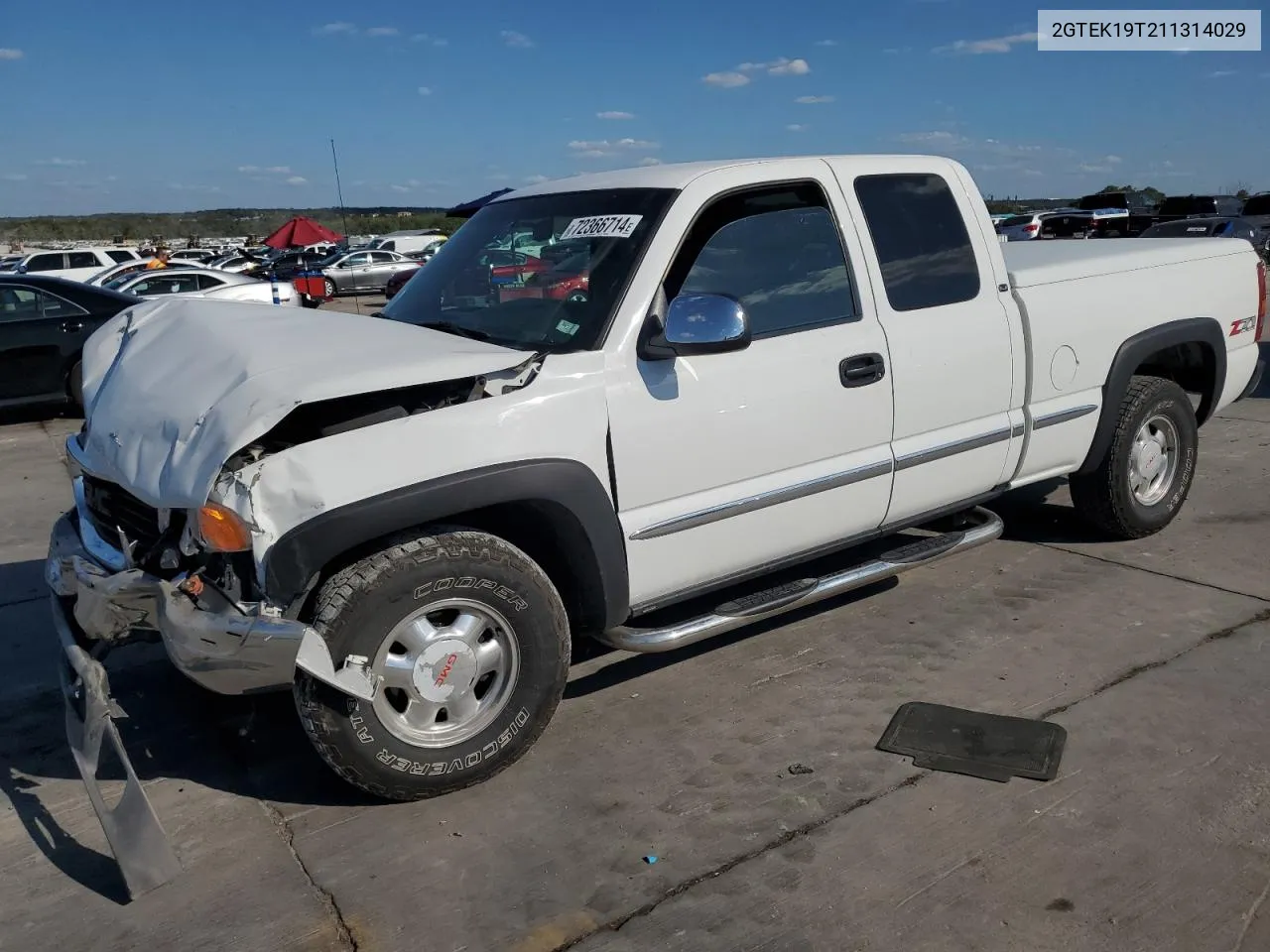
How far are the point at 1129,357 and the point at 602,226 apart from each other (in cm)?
279

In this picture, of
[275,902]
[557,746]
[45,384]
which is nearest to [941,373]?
[557,746]

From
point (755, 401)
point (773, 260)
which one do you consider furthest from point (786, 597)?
point (773, 260)

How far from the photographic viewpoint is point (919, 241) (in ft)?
14.4

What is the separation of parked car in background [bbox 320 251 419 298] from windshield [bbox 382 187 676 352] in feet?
88.2

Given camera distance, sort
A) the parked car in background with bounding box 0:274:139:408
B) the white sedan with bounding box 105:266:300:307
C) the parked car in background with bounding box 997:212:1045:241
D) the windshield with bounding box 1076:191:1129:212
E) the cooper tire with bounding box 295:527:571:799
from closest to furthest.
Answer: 1. the cooper tire with bounding box 295:527:571:799
2. the parked car in background with bounding box 0:274:139:408
3. the white sedan with bounding box 105:266:300:307
4. the parked car in background with bounding box 997:212:1045:241
5. the windshield with bounding box 1076:191:1129:212

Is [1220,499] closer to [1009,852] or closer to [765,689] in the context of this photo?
[765,689]

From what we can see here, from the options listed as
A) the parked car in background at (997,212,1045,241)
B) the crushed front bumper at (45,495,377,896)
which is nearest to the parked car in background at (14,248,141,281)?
the parked car in background at (997,212,1045,241)

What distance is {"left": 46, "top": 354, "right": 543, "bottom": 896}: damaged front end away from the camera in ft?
9.57

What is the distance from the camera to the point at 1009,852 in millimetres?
2986

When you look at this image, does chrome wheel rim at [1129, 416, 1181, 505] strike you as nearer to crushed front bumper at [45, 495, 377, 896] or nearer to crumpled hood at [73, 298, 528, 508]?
crumpled hood at [73, 298, 528, 508]

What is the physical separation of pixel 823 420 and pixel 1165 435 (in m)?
2.60

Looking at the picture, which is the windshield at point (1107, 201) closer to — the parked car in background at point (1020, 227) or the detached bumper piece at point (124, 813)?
the parked car in background at point (1020, 227)

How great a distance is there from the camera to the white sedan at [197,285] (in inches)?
664

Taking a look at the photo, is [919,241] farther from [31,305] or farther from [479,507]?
[31,305]
